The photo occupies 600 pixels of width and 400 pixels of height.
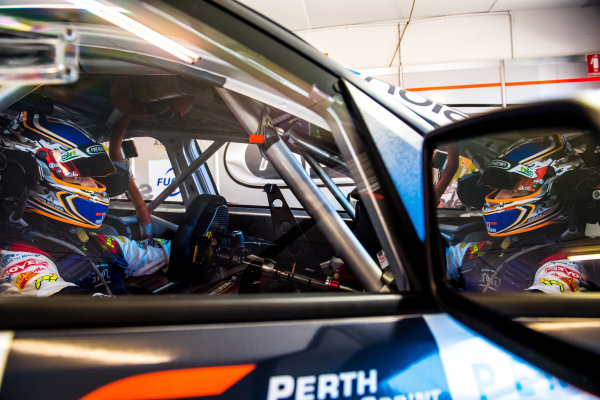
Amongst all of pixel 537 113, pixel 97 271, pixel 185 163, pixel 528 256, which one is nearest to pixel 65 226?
pixel 97 271

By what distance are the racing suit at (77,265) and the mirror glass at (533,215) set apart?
1434 millimetres

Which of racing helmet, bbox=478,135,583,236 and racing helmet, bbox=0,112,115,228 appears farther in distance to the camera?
racing helmet, bbox=0,112,115,228

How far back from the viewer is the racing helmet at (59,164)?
1499 millimetres

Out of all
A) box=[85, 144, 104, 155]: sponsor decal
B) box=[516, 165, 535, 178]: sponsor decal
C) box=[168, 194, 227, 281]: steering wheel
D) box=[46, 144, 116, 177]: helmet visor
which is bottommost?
box=[168, 194, 227, 281]: steering wheel

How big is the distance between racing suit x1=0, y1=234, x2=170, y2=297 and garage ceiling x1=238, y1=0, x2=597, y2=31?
2.61 meters

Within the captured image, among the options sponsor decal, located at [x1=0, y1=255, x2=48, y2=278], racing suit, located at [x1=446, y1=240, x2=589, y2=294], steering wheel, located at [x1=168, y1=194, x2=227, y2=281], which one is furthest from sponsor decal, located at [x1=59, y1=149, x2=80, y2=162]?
racing suit, located at [x1=446, y1=240, x2=589, y2=294]

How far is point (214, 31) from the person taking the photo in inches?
20.6

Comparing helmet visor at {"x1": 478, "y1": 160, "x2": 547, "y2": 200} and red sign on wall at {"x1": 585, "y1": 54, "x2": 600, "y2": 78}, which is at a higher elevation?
red sign on wall at {"x1": 585, "y1": 54, "x2": 600, "y2": 78}

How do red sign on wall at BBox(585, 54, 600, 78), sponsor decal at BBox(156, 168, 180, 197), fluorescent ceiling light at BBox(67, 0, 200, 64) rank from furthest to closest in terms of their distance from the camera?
1. red sign on wall at BBox(585, 54, 600, 78)
2. sponsor decal at BBox(156, 168, 180, 197)
3. fluorescent ceiling light at BBox(67, 0, 200, 64)

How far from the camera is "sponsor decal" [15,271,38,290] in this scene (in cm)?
123

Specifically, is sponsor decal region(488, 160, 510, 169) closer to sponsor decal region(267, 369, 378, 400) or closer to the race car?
the race car

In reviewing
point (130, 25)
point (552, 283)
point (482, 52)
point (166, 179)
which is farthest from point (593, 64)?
point (130, 25)

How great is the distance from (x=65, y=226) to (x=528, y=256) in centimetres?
200

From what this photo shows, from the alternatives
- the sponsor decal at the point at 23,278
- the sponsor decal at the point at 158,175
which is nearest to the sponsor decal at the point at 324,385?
the sponsor decal at the point at 23,278
